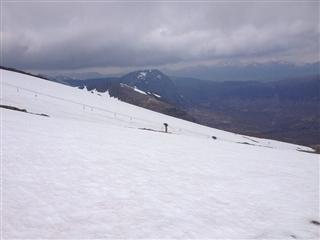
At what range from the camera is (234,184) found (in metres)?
17.0

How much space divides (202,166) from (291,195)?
5.65m

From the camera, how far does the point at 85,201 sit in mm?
12109

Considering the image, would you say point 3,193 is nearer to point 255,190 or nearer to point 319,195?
point 255,190

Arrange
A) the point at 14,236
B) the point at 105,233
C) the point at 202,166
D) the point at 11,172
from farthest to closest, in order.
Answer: the point at 202,166, the point at 11,172, the point at 105,233, the point at 14,236

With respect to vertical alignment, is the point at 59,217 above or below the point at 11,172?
below

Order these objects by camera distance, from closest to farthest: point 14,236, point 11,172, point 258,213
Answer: point 14,236 < point 258,213 < point 11,172

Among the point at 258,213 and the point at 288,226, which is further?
the point at 258,213

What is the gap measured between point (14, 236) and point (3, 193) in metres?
3.21

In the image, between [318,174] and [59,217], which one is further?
[318,174]

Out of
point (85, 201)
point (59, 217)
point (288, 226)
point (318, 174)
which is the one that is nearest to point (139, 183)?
point (85, 201)

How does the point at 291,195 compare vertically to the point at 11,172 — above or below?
below

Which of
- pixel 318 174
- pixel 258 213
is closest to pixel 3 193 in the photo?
pixel 258 213

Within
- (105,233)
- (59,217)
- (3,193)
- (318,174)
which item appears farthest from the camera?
(318,174)

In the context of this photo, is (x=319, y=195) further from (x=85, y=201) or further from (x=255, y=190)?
(x=85, y=201)
